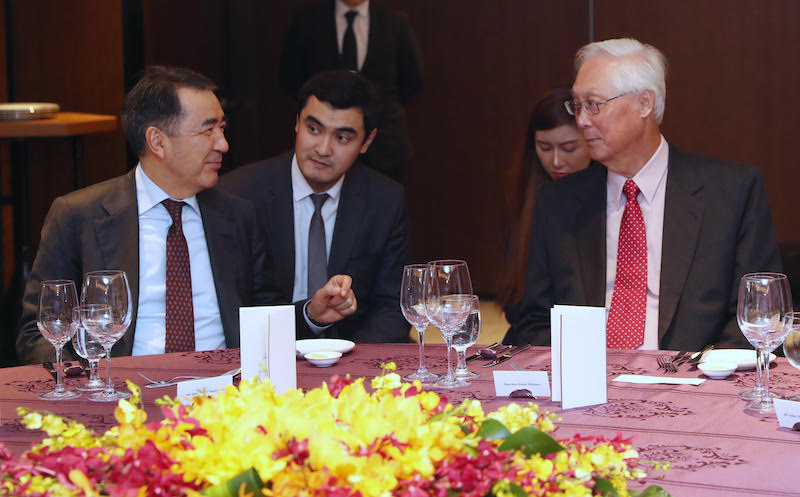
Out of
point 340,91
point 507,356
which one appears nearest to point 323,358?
point 507,356

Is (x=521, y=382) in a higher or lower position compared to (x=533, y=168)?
lower

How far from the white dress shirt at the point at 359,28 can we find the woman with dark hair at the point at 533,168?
1.97 meters

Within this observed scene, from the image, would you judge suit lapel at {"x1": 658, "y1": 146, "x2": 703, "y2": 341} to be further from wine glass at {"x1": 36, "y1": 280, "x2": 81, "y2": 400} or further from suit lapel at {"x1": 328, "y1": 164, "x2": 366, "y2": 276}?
wine glass at {"x1": 36, "y1": 280, "x2": 81, "y2": 400}

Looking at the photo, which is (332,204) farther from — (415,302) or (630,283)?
(415,302)

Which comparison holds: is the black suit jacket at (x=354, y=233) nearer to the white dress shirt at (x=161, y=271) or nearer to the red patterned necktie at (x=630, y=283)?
the white dress shirt at (x=161, y=271)

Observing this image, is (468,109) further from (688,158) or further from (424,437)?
(424,437)

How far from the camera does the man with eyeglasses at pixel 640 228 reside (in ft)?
9.47

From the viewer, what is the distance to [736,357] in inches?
85.0

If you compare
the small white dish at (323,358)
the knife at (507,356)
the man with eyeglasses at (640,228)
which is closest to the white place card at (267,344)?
the small white dish at (323,358)

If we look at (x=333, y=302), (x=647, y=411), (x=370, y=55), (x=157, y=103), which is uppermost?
(x=370, y=55)

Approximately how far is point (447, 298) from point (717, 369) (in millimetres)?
529

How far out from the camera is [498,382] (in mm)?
1945

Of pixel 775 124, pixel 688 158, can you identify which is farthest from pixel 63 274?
pixel 775 124

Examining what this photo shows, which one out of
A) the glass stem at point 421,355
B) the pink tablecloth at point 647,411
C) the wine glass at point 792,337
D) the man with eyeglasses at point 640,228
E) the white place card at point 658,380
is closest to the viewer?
the pink tablecloth at point 647,411
